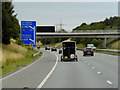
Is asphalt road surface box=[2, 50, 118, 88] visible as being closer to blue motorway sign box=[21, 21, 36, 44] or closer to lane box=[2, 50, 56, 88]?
lane box=[2, 50, 56, 88]

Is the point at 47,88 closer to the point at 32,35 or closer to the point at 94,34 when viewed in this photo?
the point at 32,35

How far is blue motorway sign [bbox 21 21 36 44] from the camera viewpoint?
4156 cm

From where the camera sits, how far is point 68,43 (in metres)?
31.7

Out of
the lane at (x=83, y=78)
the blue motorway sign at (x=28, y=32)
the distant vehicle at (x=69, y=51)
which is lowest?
the lane at (x=83, y=78)

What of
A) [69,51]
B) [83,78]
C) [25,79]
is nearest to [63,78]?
[83,78]

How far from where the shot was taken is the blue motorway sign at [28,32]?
41562mm

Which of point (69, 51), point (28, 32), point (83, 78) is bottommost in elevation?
point (83, 78)

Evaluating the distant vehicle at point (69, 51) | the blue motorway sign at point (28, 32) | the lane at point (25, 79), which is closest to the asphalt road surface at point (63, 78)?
the lane at point (25, 79)

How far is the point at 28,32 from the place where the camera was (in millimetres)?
41875

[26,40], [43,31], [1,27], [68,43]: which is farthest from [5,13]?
[43,31]

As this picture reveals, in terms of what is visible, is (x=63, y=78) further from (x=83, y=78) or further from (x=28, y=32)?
(x=28, y=32)

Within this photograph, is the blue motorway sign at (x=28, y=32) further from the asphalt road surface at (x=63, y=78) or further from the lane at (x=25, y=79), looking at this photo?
the lane at (x=25, y=79)

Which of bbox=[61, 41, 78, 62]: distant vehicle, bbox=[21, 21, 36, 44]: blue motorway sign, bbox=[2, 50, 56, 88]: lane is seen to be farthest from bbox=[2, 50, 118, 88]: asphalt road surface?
bbox=[21, 21, 36, 44]: blue motorway sign

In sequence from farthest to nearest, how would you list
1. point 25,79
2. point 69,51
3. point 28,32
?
point 28,32 < point 69,51 < point 25,79
